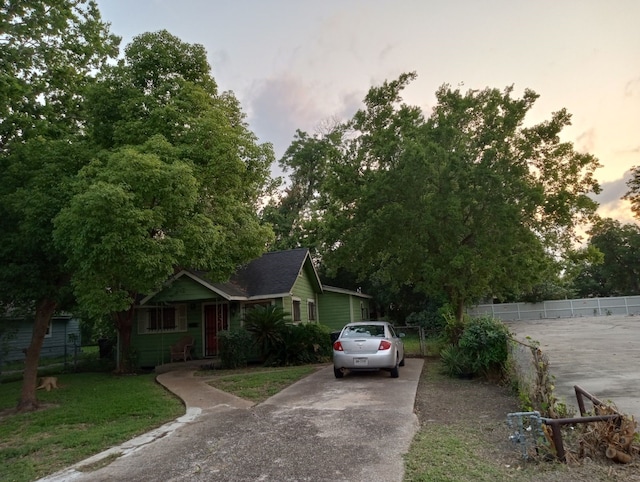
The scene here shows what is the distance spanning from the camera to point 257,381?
11727mm

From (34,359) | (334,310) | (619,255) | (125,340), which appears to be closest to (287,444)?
(34,359)

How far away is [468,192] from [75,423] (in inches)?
474

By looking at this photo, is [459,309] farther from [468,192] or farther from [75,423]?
[75,423]

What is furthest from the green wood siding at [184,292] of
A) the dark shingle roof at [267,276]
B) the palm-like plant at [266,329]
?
the palm-like plant at [266,329]

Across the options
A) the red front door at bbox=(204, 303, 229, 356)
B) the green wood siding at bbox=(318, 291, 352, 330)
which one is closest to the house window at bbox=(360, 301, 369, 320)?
the green wood siding at bbox=(318, 291, 352, 330)

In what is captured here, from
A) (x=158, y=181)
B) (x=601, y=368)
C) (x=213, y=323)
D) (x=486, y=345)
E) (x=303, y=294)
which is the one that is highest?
(x=158, y=181)

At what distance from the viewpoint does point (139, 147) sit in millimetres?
9086

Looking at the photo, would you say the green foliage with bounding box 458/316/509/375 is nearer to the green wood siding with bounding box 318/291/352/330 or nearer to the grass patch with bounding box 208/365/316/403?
the grass patch with bounding box 208/365/316/403

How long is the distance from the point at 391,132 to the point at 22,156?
36.0 feet

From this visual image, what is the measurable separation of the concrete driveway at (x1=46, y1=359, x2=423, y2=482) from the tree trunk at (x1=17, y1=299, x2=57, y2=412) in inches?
171

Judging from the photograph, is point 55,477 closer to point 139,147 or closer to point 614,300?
point 139,147

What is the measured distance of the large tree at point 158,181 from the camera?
815 centimetres

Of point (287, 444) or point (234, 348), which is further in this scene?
point (234, 348)

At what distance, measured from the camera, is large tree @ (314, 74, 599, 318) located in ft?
46.3
